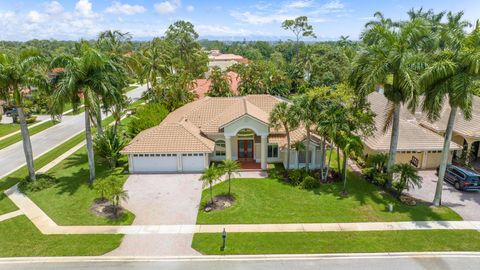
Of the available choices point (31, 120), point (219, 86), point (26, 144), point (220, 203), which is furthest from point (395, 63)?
point (31, 120)

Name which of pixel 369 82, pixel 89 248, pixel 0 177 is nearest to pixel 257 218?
pixel 89 248

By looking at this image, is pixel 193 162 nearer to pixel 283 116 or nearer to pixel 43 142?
pixel 283 116

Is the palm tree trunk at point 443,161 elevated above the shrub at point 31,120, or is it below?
above

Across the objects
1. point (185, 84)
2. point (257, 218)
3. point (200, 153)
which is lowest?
point (257, 218)

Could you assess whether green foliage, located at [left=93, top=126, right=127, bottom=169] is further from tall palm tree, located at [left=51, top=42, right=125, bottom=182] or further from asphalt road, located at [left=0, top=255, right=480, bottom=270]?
asphalt road, located at [left=0, top=255, right=480, bottom=270]

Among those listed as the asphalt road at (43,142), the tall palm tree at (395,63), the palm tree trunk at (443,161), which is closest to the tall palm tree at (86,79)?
the asphalt road at (43,142)

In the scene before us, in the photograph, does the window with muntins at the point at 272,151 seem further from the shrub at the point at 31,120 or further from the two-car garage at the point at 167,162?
the shrub at the point at 31,120

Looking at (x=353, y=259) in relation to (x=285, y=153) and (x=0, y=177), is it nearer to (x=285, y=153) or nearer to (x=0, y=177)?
(x=285, y=153)
